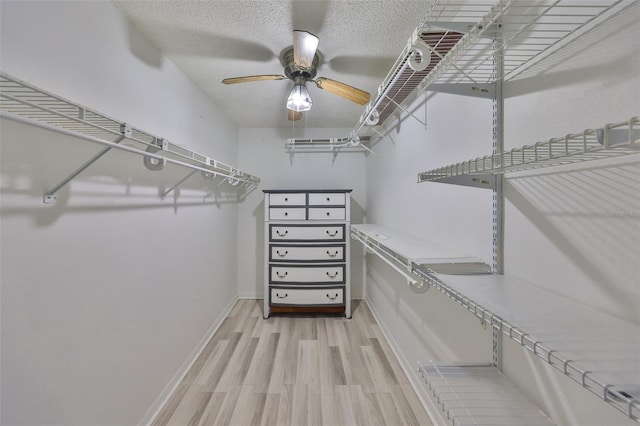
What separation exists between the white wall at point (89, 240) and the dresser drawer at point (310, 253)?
103 cm

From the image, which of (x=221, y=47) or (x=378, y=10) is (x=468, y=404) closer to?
(x=378, y=10)

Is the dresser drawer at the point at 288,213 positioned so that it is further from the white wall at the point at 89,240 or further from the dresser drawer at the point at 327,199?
the white wall at the point at 89,240

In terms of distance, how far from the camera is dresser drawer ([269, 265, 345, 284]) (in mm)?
2760

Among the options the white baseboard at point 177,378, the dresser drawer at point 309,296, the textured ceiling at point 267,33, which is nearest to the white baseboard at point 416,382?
the dresser drawer at point 309,296

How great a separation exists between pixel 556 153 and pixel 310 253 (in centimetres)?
→ 235

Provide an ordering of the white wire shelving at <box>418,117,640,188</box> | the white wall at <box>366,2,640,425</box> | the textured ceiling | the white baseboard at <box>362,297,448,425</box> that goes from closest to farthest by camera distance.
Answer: the white wire shelving at <box>418,117,640,188</box>
the white wall at <box>366,2,640,425</box>
the textured ceiling
the white baseboard at <box>362,297,448,425</box>

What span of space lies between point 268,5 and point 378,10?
0.53 meters

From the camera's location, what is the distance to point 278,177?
3.31 metres

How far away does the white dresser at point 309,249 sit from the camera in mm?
2762

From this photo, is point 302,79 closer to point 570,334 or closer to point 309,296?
point 570,334

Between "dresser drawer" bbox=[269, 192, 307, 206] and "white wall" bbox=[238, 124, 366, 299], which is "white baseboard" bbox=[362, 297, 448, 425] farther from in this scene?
"dresser drawer" bbox=[269, 192, 307, 206]

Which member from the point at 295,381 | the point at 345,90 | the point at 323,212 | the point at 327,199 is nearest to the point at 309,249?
the point at 323,212

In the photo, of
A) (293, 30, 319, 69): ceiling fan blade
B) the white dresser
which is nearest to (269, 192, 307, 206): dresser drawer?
the white dresser

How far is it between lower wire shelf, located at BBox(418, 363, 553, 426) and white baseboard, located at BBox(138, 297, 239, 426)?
1521mm
